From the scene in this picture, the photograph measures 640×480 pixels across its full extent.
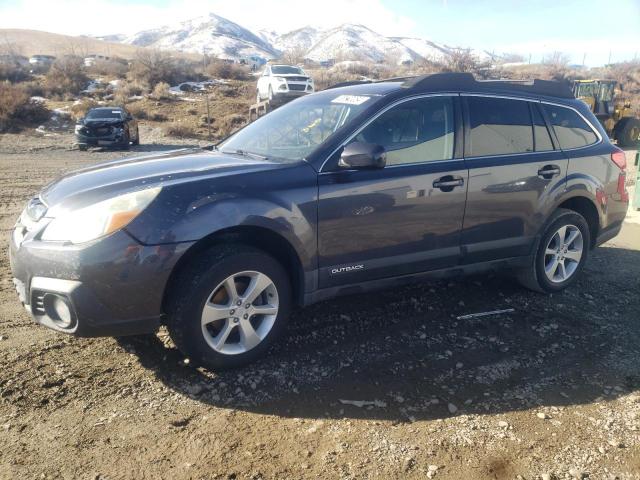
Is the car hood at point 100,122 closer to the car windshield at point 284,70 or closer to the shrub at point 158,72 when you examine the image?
the car windshield at point 284,70

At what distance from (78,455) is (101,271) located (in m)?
0.95

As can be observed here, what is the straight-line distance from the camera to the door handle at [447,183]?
13.2 ft

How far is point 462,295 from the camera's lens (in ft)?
16.3

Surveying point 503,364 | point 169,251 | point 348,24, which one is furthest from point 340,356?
point 348,24

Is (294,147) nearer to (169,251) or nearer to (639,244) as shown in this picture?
(169,251)

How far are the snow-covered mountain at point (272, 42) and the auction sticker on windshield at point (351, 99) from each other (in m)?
135

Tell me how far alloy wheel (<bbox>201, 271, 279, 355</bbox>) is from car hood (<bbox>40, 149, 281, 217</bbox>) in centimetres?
71

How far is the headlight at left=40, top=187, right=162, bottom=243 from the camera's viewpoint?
3049 millimetres

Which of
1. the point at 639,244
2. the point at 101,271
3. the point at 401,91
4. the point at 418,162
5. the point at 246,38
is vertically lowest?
the point at 639,244

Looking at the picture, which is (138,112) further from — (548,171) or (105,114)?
(548,171)

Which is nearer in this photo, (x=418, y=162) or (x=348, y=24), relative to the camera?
(x=418, y=162)

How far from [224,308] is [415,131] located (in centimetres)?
196

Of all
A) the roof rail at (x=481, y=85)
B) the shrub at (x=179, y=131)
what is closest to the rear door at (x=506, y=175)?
the roof rail at (x=481, y=85)

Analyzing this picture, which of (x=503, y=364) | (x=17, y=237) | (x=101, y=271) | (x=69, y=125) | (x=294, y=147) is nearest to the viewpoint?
(x=101, y=271)
